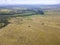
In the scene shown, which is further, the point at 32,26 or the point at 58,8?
the point at 58,8

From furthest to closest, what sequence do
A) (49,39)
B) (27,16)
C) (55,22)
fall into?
(27,16)
(55,22)
(49,39)

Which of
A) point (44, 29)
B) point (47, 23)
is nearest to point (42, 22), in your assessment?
point (47, 23)

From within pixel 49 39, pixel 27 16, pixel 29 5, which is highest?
pixel 29 5

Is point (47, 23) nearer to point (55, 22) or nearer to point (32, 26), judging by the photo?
point (55, 22)

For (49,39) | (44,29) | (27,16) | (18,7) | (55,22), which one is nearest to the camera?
(49,39)

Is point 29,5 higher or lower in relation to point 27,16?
higher

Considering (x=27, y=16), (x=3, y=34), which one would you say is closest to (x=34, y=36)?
(x=3, y=34)

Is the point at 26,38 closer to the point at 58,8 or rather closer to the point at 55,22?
the point at 55,22
